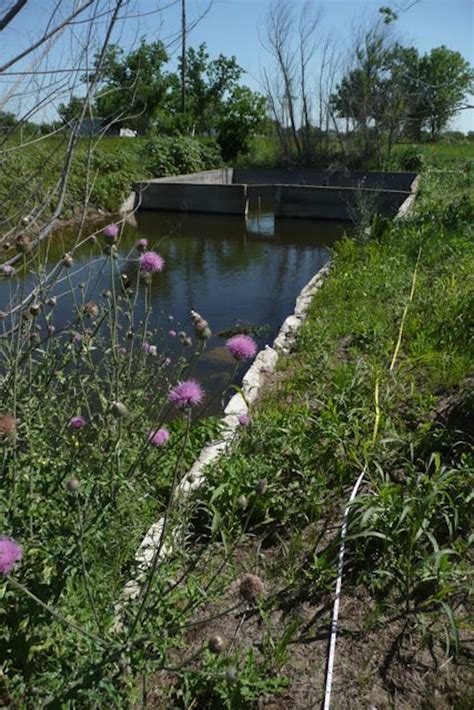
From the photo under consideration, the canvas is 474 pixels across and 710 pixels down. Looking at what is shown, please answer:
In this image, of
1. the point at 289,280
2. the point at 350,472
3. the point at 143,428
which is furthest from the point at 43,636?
the point at 289,280

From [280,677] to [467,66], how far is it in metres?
54.3

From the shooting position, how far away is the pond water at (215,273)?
19.5 feet

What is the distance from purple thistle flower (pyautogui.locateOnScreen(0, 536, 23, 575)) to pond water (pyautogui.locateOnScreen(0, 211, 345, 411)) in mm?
2312

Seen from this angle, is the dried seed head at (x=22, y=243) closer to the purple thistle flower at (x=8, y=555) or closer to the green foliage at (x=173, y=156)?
the purple thistle flower at (x=8, y=555)

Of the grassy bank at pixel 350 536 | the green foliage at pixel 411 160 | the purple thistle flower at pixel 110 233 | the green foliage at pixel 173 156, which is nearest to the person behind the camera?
the grassy bank at pixel 350 536

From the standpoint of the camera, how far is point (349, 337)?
482 cm

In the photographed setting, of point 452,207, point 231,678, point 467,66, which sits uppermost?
point 467,66

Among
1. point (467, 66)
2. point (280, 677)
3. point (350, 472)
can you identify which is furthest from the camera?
point (467, 66)

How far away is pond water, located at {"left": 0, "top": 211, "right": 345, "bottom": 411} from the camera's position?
5.95m

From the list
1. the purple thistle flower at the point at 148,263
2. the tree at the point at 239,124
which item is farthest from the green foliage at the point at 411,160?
the purple thistle flower at the point at 148,263

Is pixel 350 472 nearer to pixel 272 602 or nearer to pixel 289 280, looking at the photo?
pixel 272 602

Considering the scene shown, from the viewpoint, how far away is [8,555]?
1.18 meters

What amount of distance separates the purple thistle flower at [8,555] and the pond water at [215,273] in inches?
91.0

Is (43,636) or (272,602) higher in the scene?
(43,636)
